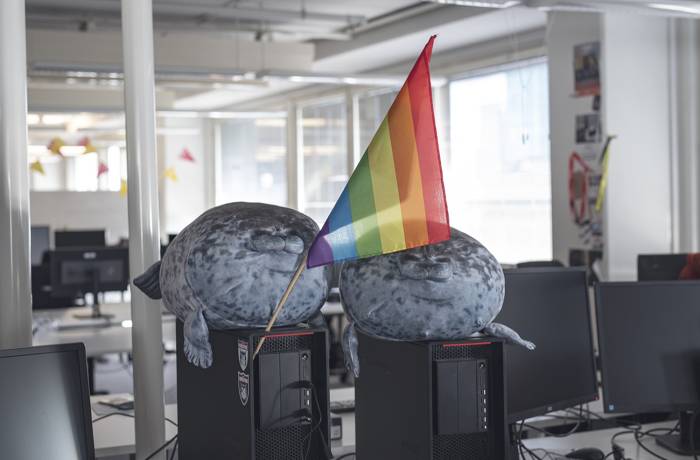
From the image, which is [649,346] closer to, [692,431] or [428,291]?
[692,431]

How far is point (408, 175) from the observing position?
1.58 metres

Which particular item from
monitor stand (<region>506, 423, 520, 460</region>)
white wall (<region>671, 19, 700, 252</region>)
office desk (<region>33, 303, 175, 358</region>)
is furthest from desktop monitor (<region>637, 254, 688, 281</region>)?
office desk (<region>33, 303, 175, 358</region>)

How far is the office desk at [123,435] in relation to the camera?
8.25 ft

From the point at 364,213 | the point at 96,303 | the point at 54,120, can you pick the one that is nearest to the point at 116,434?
the point at 364,213

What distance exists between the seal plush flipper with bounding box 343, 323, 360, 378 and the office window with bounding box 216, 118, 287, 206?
10.5 m

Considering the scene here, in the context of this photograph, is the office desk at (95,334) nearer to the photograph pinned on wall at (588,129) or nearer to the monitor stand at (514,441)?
the photograph pinned on wall at (588,129)

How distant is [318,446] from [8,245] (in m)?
0.95

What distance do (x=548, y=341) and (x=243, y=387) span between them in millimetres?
972

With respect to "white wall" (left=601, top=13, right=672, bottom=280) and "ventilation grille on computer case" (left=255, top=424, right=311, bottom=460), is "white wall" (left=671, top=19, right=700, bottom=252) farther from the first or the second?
"ventilation grille on computer case" (left=255, top=424, right=311, bottom=460)

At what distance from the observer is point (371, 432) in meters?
1.86

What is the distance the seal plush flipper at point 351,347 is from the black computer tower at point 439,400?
52mm

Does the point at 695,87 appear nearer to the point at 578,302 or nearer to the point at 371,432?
the point at 578,302

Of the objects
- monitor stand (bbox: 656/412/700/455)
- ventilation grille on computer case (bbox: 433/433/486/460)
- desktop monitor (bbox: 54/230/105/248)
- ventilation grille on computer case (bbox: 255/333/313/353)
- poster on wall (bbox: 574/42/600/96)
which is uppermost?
poster on wall (bbox: 574/42/600/96)

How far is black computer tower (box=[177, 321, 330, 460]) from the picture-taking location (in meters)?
1.67
